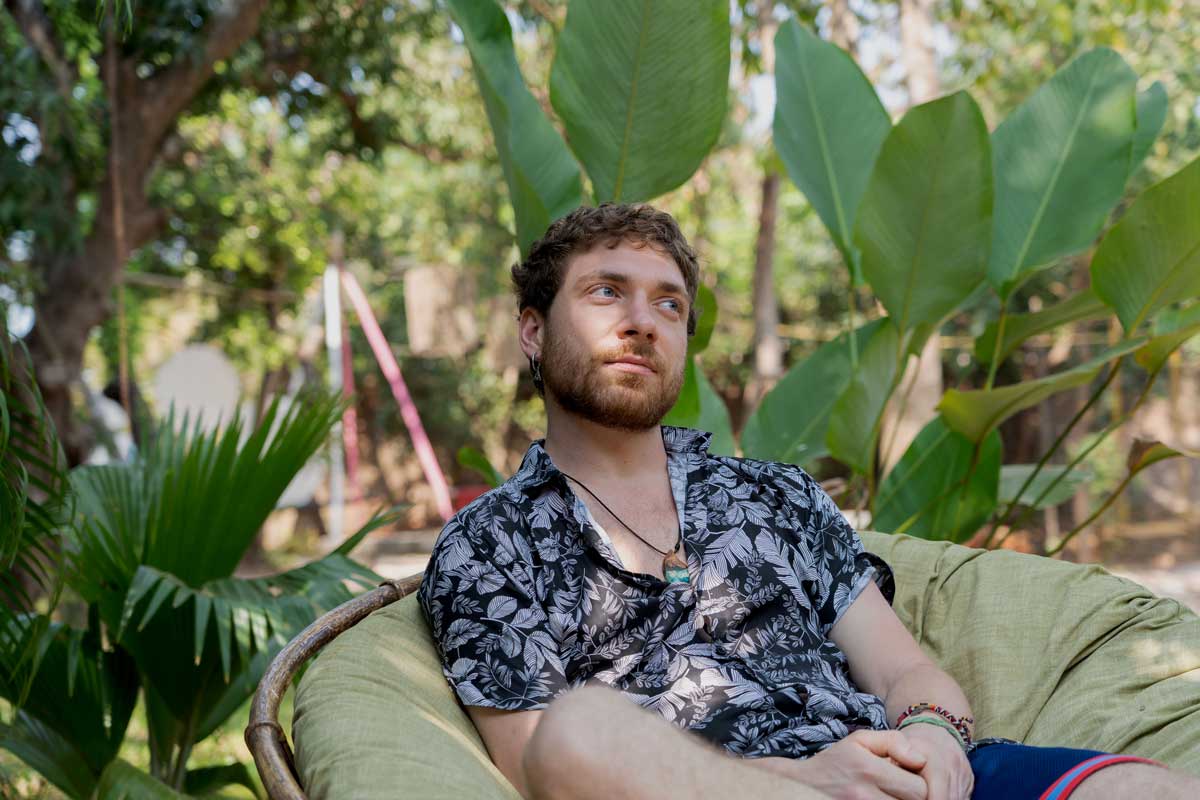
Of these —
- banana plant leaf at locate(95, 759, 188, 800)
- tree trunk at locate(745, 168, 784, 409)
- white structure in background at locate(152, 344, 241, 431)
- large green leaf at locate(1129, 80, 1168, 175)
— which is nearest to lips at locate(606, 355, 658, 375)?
banana plant leaf at locate(95, 759, 188, 800)

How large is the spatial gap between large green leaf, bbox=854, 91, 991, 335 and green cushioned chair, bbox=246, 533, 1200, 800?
0.69m

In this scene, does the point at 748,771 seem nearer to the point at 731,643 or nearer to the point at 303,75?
the point at 731,643

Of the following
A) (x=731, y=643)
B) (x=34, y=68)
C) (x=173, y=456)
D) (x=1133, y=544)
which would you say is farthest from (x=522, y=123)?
(x=1133, y=544)

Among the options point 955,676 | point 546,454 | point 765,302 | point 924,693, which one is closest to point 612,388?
point 546,454

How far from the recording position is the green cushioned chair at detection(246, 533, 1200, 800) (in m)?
1.40

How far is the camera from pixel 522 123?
2848mm

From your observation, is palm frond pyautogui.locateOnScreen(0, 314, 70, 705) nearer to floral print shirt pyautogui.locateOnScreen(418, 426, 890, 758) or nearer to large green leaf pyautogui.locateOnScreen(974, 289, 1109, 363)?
floral print shirt pyautogui.locateOnScreen(418, 426, 890, 758)

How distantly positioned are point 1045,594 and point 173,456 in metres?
1.87

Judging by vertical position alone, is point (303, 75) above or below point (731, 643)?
above

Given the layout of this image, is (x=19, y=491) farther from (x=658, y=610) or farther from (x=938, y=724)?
(x=938, y=724)

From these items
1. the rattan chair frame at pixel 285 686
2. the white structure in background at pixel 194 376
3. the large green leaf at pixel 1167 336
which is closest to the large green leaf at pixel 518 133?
the rattan chair frame at pixel 285 686

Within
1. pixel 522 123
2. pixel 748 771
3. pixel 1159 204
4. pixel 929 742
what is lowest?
pixel 929 742

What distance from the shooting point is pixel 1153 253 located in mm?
2479

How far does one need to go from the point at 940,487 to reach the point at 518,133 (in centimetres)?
145
